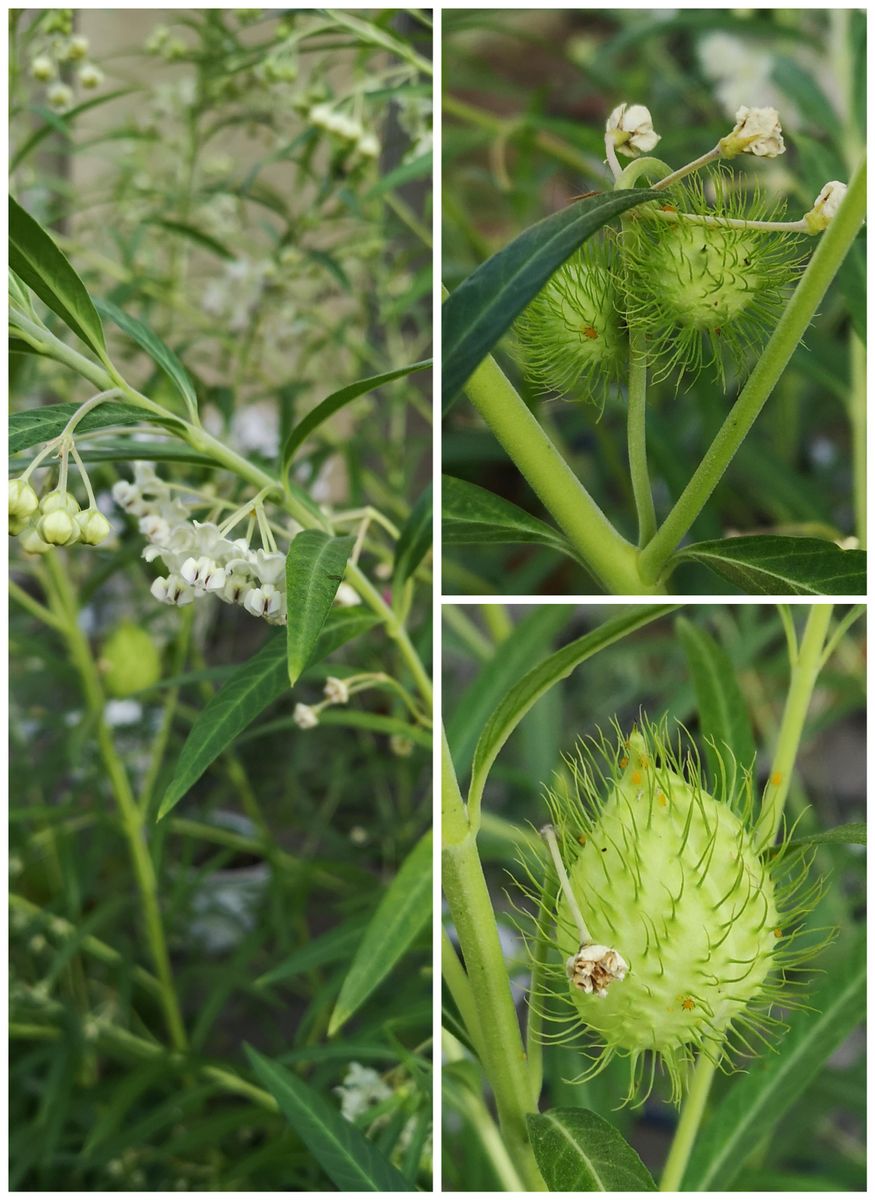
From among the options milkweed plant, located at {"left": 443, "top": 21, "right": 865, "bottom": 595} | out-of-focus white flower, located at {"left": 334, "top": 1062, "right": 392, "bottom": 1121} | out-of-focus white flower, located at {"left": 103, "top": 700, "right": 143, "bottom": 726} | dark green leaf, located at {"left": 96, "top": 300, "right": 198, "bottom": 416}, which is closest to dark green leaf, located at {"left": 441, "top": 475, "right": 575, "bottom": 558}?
milkweed plant, located at {"left": 443, "top": 21, "right": 865, "bottom": 595}

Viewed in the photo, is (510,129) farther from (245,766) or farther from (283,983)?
(283,983)

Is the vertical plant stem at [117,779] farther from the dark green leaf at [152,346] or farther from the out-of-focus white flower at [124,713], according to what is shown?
the dark green leaf at [152,346]

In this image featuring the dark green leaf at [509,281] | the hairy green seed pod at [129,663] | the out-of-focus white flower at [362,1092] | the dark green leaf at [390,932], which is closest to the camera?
the dark green leaf at [509,281]

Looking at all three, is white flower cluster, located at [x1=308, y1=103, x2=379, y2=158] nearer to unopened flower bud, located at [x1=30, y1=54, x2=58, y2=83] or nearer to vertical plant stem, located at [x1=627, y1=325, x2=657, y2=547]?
unopened flower bud, located at [x1=30, y1=54, x2=58, y2=83]

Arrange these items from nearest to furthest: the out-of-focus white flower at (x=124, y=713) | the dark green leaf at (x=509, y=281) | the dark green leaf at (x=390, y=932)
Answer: the dark green leaf at (x=509, y=281)
the dark green leaf at (x=390, y=932)
the out-of-focus white flower at (x=124, y=713)

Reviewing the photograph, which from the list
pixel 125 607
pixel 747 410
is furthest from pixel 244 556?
pixel 125 607

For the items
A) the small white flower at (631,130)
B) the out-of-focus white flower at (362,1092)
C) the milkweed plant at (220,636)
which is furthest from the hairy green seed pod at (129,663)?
the small white flower at (631,130)
